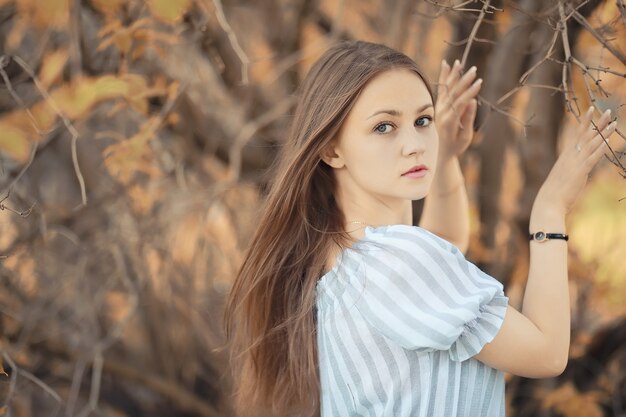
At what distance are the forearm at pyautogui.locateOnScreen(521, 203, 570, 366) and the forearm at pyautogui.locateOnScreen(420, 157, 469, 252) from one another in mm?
404

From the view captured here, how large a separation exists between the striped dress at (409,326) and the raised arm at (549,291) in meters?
0.05

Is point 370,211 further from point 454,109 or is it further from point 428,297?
point 454,109

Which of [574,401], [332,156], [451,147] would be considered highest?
[451,147]

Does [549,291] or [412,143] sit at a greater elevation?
[412,143]

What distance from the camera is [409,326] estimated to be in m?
1.70

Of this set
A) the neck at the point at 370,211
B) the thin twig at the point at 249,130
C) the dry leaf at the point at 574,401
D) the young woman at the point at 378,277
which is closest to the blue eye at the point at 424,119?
the young woman at the point at 378,277

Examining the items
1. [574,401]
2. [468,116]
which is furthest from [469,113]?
[574,401]

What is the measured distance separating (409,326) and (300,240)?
14.1 inches

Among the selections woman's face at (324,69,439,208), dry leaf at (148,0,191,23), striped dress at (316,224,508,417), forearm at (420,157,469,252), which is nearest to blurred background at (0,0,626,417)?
dry leaf at (148,0,191,23)

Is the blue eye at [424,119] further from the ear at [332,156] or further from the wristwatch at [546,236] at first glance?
the wristwatch at [546,236]

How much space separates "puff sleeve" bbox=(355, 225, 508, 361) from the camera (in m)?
1.68

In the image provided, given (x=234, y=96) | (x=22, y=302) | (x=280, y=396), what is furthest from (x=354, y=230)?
(x=22, y=302)

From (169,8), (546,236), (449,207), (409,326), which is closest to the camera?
(409,326)

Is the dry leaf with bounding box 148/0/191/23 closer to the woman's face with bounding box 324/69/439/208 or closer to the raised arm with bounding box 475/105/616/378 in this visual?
the woman's face with bounding box 324/69/439/208
